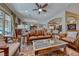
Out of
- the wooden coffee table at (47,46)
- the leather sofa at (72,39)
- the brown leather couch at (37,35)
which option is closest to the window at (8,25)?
the brown leather couch at (37,35)

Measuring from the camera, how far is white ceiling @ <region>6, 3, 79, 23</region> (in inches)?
92.5

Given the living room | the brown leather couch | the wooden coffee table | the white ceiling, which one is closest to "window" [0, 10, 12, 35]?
the living room

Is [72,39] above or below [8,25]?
below

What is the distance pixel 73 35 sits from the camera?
2.34 m

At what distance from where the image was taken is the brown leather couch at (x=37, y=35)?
2.37 m

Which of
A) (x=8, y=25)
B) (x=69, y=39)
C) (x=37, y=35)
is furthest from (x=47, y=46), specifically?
(x=8, y=25)

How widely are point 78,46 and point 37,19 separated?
37.5 inches

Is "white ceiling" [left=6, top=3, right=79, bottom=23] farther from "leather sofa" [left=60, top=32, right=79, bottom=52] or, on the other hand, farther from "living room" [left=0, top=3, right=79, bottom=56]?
"leather sofa" [left=60, top=32, right=79, bottom=52]

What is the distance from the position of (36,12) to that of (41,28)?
0.32 m

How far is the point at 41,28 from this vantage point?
2.36 m

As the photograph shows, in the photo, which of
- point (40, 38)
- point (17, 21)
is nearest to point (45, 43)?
point (40, 38)

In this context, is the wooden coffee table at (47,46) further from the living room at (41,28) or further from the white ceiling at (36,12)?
the white ceiling at (36,12)

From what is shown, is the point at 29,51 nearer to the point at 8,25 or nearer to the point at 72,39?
the point at 8,25

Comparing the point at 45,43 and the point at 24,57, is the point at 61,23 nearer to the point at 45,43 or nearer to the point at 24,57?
the point at 45,43
